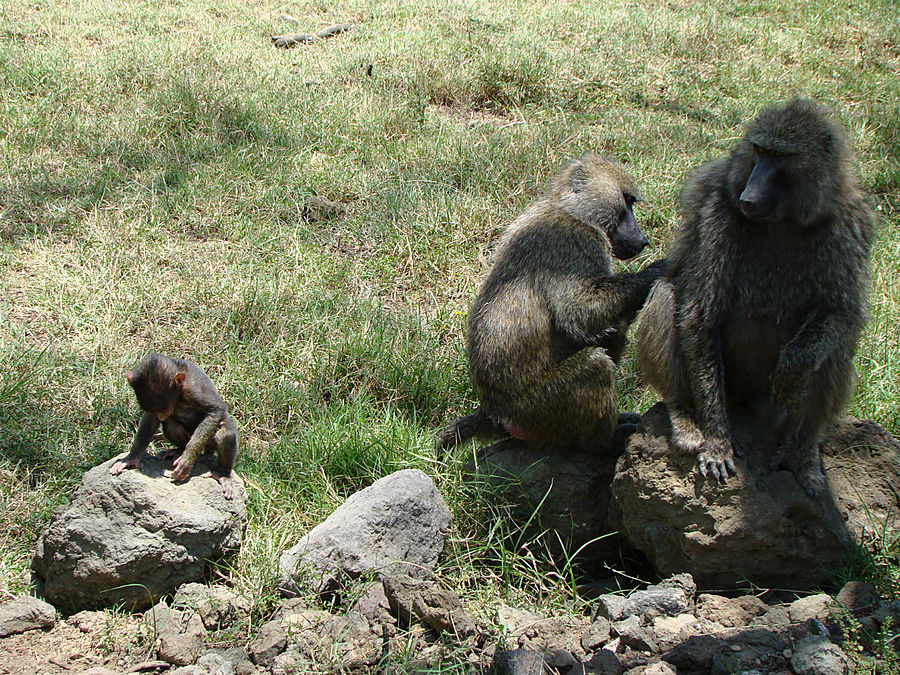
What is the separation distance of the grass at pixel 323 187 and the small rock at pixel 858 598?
0.98 m

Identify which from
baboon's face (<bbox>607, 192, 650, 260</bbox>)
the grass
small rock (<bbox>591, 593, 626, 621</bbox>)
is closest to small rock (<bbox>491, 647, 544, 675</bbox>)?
small rock (<bbox>591, 593, 626, 621</bbox>)

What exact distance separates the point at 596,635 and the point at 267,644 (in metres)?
1.09

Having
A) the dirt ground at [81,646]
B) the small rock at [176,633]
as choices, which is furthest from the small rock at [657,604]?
the dirt ground at [81,646]

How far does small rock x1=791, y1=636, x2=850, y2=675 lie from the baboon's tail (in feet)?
4.94

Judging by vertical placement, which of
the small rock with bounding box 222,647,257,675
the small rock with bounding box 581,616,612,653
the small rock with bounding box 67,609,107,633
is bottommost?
the small rock with bounding box 67,609,107,633

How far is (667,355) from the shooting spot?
3.32 metres

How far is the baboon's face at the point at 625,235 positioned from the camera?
12.5ft

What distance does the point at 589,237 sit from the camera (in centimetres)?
366

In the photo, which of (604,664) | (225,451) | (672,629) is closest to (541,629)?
(604,664)

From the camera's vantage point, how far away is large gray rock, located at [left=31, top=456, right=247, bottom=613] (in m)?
3.13

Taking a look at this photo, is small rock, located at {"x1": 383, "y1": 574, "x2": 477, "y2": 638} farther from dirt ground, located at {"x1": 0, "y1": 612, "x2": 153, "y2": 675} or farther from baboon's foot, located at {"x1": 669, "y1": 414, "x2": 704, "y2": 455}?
baboon's foot, located at {"x1": 669, "y1": 414, "x2": 704, "y2": 455}

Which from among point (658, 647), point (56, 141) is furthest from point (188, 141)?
point (658, 647)

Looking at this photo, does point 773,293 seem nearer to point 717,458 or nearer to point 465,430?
point 717,458

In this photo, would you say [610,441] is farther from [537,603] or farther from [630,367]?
[630,367]
